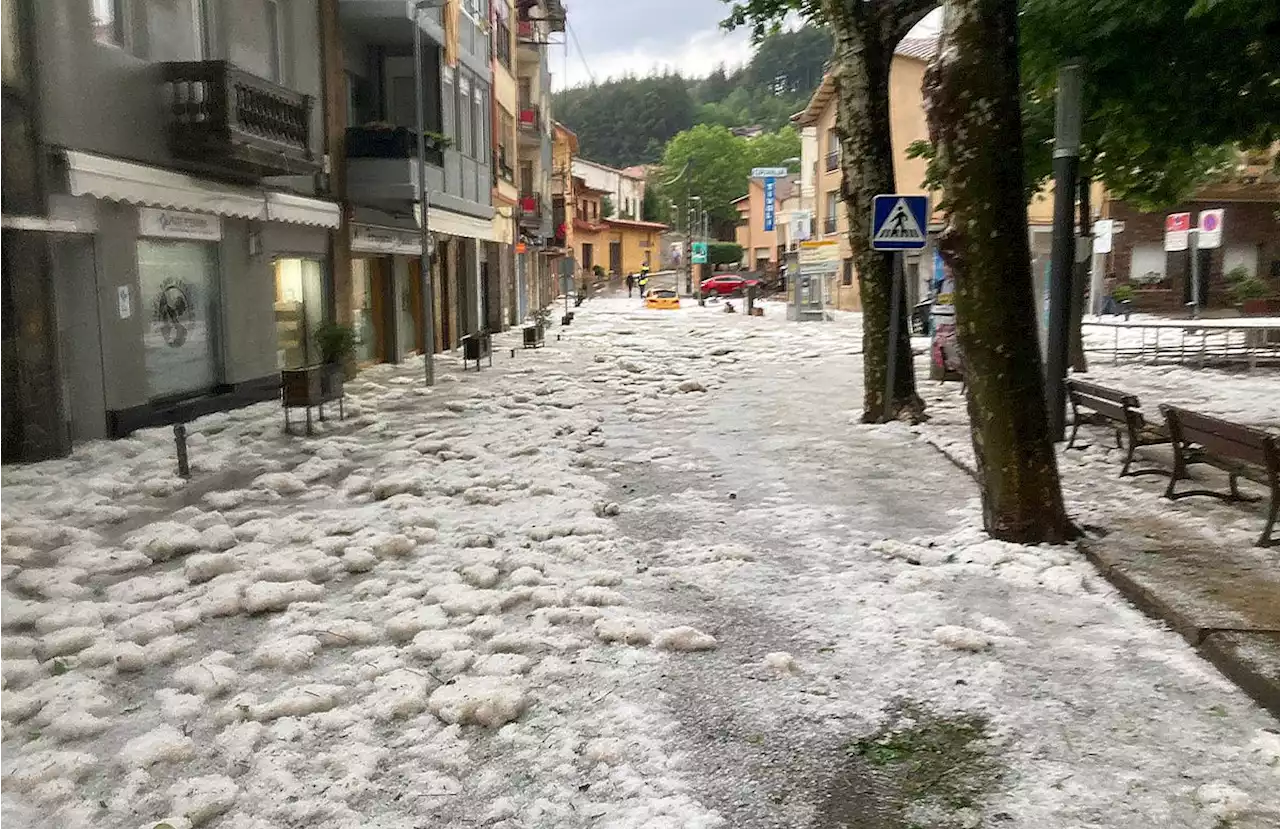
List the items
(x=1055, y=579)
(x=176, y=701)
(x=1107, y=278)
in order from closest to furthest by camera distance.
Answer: (x=176, y=701) → (x=1055, y=579) → (x=1107, y=278)

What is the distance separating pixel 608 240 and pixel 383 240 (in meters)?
75.1

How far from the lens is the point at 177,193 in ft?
38.3

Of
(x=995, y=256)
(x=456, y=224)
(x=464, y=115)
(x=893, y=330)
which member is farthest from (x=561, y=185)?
(x=995, y=256)

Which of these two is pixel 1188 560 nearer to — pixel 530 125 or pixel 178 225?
pixel 178 225

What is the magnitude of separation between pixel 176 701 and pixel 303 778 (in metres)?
1.05

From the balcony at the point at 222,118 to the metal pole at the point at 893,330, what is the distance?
791 cm

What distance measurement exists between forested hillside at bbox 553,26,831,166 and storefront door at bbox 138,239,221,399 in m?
116

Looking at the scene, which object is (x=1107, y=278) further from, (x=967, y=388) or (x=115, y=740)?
(x=115, y=740)

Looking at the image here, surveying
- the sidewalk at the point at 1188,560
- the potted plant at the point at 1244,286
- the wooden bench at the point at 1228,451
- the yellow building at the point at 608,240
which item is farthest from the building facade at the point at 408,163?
the yellow building at the point at 608,240

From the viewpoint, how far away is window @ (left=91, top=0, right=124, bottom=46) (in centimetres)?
1079

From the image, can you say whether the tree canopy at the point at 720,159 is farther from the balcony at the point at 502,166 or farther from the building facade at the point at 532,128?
the balcony at the point at 502,166

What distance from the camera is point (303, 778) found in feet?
12.0

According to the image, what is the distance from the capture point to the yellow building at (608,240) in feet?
272

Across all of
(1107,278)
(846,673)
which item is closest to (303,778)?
(846,673)
